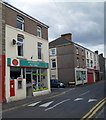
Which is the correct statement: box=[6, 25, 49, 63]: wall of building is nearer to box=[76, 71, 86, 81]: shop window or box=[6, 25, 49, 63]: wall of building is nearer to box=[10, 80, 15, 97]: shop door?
box=[10, 80, 15, 97]: shop door

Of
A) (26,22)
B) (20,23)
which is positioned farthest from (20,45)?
(26,22)

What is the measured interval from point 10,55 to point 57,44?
20538mm

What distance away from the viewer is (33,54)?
16.0 metres

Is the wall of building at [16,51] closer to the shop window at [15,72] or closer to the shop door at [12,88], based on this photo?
the shop door at [12,88]

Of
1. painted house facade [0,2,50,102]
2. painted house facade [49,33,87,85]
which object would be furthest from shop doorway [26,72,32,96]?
painted house facade [49,33,87,85]

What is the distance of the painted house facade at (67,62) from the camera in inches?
1143

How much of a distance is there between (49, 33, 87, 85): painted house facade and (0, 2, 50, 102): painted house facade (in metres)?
11.7

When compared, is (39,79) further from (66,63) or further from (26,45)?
(66,63)

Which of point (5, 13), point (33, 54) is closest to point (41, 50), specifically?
point (33, 54)

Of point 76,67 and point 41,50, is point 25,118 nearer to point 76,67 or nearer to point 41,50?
point 41,50

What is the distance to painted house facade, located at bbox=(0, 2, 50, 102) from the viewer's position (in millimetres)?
12609

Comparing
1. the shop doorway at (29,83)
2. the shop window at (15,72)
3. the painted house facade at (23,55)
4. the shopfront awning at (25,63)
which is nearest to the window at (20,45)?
the painted house facade at (23,55)

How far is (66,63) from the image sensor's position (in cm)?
2989

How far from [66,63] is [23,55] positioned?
646 inches
